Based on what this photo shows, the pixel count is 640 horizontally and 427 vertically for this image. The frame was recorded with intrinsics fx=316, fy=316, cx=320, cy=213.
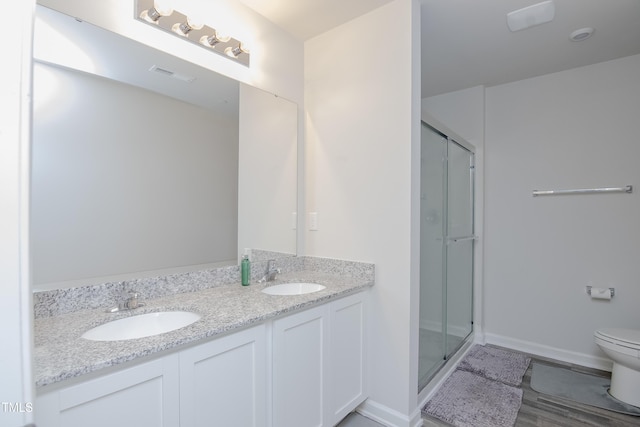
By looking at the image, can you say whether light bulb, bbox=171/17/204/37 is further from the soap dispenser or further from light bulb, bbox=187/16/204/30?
the soap dispenser

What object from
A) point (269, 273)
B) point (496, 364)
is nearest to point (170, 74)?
point (269, 273)

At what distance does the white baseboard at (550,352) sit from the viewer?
2.53 meters

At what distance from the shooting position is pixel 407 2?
1.79m

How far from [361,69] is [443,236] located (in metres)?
1.38

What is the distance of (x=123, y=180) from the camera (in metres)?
1.44

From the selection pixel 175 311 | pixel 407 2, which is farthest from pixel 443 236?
pixel 175 311

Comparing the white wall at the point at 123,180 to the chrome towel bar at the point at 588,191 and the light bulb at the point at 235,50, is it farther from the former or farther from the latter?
the chrome towel bar at the point at 588,191

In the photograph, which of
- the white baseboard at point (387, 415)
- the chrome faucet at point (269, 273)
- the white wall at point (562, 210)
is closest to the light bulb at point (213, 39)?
the chrome faucet at point (269, 273)

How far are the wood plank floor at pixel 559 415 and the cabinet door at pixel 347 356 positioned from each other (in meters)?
0.50

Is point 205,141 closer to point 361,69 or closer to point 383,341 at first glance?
point 361,69

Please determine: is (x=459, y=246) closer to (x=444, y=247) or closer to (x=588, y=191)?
(x=444, y=247)

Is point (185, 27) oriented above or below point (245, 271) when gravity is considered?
above

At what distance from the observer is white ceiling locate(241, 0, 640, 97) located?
1.87 meters

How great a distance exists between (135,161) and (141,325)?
2.42 feet
